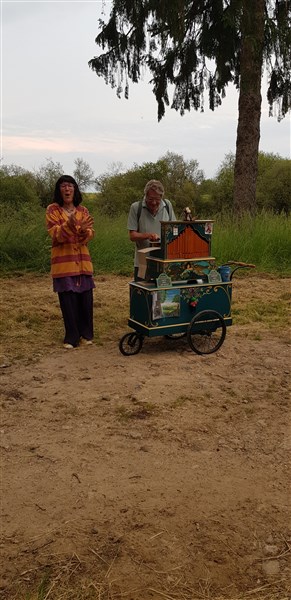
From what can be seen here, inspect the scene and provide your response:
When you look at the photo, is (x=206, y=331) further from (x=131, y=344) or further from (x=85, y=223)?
(x=85, y=223)

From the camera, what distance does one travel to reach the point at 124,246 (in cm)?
998

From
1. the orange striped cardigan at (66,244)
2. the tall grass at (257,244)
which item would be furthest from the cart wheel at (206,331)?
the tall grass at (257,244)

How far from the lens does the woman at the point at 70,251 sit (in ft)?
14.4

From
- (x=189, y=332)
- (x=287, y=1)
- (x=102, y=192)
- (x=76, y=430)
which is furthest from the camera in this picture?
(x=102, y=192)

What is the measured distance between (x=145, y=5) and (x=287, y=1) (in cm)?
274

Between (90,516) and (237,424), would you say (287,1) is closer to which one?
(237,424)

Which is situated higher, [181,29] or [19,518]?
[181,29]

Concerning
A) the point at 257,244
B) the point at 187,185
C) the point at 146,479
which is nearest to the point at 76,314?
the point at 146,479

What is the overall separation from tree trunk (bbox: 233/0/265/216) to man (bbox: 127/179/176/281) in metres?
6.38

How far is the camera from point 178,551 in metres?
1.93

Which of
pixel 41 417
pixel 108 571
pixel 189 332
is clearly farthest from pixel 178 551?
pixel 189 332

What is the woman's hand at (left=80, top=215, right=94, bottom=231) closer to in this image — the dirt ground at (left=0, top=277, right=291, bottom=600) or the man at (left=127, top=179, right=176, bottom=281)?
the man at (left=127, top=179, right=176, bottom=281)

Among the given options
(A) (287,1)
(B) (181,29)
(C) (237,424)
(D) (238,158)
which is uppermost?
(A) (287,1)

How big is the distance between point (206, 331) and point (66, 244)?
1.43 metres
